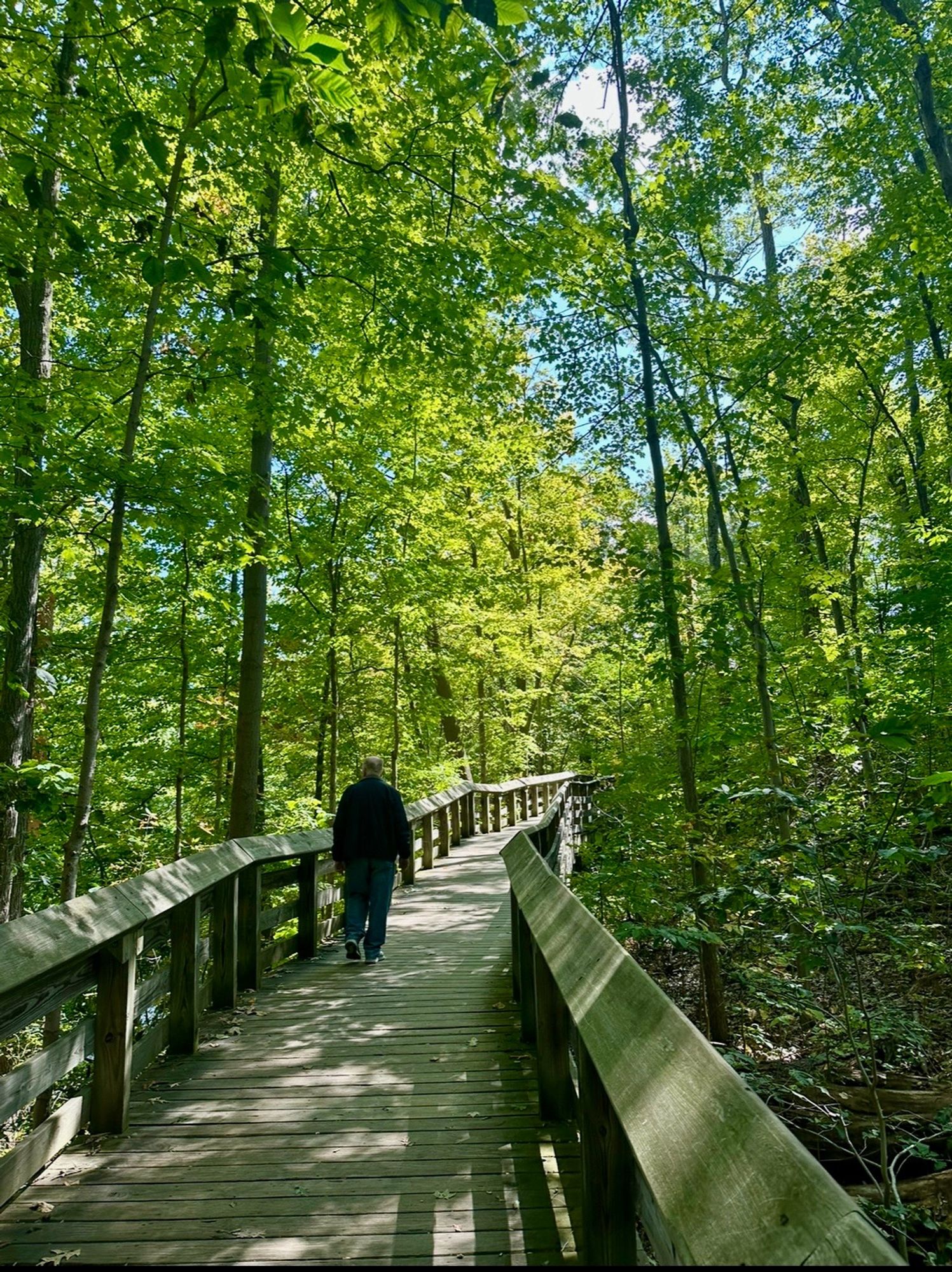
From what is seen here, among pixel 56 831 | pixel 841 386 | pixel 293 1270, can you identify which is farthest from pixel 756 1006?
pixel 841 386

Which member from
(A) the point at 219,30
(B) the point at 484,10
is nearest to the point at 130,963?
(A) the point at 219,30

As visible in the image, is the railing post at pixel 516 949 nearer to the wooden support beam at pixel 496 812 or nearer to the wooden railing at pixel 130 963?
the wooden railing at pixel 130 963

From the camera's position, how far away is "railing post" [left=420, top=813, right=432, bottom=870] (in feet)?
43.8

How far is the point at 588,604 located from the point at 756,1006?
1799 cm

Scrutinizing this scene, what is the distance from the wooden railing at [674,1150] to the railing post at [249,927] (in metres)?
3.36

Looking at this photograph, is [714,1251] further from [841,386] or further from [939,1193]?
[841,386]

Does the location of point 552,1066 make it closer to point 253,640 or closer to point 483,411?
point 253,640

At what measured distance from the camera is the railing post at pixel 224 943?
212 inches

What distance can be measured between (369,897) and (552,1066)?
3.93 meters

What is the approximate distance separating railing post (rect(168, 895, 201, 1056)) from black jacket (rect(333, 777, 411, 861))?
97.4 inches

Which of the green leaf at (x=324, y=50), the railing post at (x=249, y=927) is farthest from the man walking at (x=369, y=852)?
the green leaf at (x=324, y=50)

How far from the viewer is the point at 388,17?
2.23m

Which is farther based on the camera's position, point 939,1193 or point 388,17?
point 939,1193

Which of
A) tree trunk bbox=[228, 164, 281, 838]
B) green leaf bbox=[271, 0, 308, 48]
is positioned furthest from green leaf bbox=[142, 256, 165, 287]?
tree trunk bbox=[228, 164, 281, 838]
